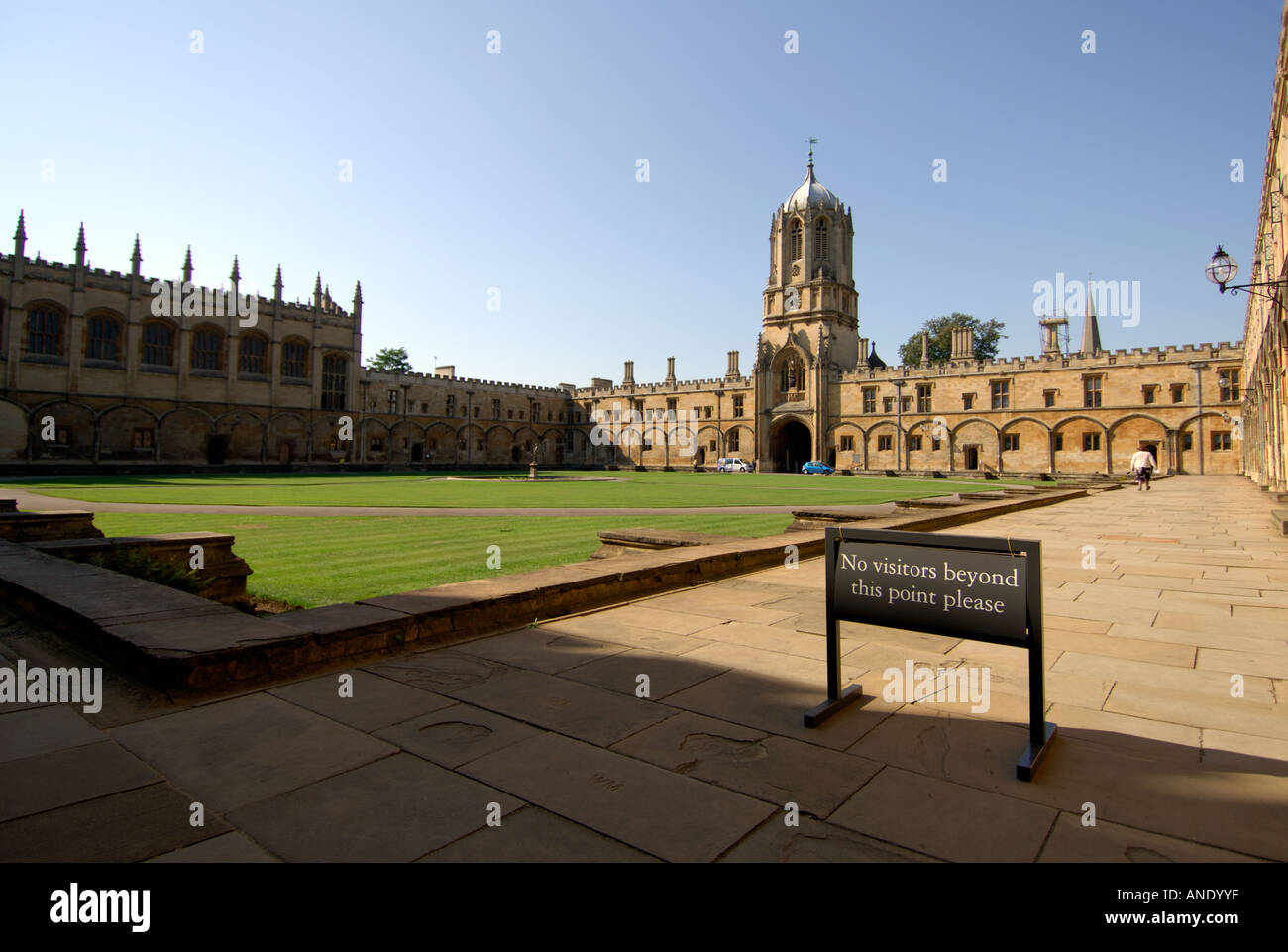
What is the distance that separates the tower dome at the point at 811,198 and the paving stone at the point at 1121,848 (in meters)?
64.0

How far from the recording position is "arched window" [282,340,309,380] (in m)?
48.8

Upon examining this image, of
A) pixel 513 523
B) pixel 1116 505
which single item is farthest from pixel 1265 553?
pixel 513 523

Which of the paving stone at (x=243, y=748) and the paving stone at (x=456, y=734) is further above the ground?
the paving stone at (x=243, y=748)

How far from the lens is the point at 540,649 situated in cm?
429

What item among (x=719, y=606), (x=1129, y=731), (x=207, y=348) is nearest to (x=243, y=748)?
(x=719, y=606)

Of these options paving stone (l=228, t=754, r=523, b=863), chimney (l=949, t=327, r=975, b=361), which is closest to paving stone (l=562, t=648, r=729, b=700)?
paving stone (l=228, t=754, r=523, b=863)

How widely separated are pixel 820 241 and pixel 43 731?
64.0 metres

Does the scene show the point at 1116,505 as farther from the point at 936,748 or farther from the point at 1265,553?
the point at 936,748

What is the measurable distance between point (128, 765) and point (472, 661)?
67.1 inches

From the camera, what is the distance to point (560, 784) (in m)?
2.49

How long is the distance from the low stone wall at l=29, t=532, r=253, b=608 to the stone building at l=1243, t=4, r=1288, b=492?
15811mm

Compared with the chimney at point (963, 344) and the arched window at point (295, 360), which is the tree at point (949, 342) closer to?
the chimney at point (963, 344)

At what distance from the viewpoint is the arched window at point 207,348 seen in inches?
1748

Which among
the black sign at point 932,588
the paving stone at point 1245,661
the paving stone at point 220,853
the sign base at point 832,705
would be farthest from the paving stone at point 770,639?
the paving stone at point 220,853
